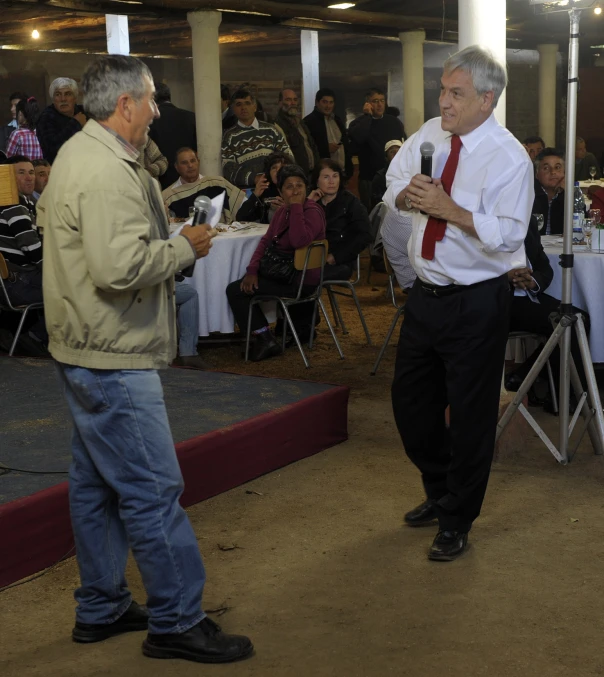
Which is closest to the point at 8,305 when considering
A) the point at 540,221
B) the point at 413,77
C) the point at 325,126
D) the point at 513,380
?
the point at 513,380

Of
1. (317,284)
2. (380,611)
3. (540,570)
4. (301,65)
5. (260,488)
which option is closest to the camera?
(380,611)

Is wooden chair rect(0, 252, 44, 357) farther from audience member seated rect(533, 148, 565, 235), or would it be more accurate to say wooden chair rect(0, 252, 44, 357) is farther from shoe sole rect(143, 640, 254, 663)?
shoe sole rect(143, 640, 254, 663)

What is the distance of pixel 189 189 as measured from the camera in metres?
7.00

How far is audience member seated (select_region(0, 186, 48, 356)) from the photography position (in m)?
5.80

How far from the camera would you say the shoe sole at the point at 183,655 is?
2.51 m

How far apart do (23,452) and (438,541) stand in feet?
5.11

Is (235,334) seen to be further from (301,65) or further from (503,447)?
(301,65)

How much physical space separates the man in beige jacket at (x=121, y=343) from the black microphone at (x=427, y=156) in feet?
2.67

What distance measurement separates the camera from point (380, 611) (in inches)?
111

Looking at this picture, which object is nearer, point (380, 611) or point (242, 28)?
point (380, 611)

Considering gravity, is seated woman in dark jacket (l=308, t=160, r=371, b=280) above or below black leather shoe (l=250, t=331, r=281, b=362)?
above

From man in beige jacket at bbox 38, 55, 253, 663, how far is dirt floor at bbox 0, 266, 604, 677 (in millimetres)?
217

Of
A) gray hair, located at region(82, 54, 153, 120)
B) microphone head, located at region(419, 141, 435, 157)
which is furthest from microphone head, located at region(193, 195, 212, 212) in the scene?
microphone head, located at region(419, 141, 435, 157)

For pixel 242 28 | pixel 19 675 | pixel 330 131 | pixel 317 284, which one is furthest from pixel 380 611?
pixel 242 28
